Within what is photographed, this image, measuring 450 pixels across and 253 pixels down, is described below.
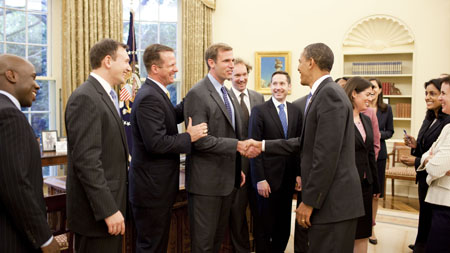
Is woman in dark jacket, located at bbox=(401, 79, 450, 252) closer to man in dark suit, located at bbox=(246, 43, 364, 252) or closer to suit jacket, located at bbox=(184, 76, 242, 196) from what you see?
man in dark suit, located at bbox=(246, 43, 364, 252)

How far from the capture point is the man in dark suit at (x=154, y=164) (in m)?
2.38

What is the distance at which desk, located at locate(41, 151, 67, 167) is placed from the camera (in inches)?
182

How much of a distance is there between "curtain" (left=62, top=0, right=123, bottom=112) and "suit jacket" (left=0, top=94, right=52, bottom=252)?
467 centimetres

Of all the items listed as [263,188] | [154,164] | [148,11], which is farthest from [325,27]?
[154,164]

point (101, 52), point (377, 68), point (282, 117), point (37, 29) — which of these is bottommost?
point (282, 117)

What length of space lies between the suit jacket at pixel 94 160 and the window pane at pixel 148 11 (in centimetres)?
544

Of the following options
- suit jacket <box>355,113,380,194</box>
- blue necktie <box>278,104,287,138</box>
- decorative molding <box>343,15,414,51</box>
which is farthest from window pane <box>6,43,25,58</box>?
decorative molding <box>343,15,414,51</box>

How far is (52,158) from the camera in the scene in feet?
15.4

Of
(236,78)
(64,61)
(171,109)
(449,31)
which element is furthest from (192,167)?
(449,31)

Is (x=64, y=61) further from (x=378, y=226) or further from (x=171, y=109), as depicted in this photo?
(x=378, y=226)

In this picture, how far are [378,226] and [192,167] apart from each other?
322 cm

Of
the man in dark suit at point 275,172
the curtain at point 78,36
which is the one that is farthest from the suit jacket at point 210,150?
the curtain at point 78,36

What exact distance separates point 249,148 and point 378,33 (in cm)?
543

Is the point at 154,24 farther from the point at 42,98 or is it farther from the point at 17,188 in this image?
the point at 17,188
